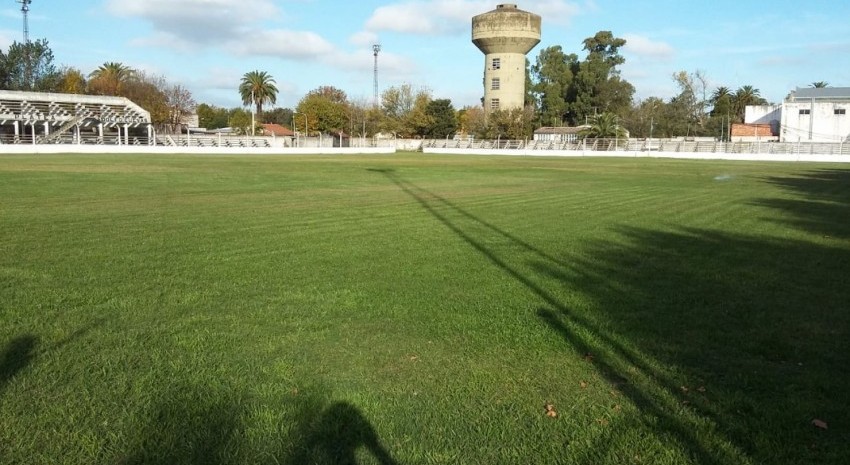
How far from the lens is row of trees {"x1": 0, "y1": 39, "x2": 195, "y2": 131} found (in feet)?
316

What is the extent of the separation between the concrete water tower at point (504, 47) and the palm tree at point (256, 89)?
35616mm

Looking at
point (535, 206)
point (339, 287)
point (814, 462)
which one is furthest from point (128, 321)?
point (535, 206)

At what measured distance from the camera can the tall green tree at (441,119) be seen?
107 meters

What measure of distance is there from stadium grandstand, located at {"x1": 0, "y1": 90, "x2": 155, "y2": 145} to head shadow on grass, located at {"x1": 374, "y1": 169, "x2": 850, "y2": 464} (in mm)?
71878

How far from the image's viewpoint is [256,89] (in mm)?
111562

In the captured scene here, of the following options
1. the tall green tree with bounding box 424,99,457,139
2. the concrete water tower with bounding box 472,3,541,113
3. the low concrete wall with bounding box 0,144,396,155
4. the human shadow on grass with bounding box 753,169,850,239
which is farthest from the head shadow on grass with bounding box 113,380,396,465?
the tall green tree with bounding box 424,99,457,139

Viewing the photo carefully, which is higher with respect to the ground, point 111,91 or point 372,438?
point 111,91

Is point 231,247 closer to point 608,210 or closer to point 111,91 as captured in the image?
point 608,210

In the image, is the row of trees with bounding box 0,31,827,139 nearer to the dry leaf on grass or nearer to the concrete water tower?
the concrete water tower

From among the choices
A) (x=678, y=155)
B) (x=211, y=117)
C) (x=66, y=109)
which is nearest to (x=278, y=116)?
(x=211, y=117)

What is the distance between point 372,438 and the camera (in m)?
4.17

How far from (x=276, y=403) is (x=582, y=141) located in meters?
84.7

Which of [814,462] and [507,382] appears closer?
[814,462]

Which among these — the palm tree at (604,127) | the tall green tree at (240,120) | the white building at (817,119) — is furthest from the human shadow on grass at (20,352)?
the tall green tree at (240,120)
